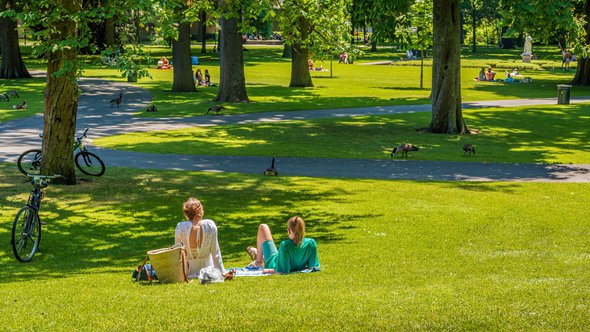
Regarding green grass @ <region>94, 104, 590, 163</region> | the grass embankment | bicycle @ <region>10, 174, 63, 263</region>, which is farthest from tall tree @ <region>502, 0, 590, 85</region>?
bicycle @ <region>10, 174, 63, 263</region>

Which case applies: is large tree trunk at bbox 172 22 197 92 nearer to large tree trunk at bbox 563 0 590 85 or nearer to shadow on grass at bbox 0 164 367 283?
large tree trunk at bbox 563 0 590 85

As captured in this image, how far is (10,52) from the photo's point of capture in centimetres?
5616

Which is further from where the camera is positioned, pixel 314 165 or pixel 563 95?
pixel 563 95

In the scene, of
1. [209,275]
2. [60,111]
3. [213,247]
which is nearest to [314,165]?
[60,111]

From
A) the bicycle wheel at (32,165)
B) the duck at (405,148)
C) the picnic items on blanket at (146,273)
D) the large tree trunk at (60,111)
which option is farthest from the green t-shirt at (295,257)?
the duck at (405,148)

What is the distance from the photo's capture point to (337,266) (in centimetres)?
1327

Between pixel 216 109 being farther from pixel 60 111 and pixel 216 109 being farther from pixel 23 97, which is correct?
pixel 60 111

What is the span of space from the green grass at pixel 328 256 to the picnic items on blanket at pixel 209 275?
0.21 m

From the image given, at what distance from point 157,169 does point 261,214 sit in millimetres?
6951

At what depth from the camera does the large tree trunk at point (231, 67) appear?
44125 millimetres

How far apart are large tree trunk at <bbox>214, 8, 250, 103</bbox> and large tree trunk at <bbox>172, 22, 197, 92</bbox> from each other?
5.24m

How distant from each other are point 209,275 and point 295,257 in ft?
4.10

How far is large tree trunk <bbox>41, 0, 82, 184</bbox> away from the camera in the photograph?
20.3m

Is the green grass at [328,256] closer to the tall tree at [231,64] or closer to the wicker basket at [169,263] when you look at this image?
the wicker basket at [169,263]
